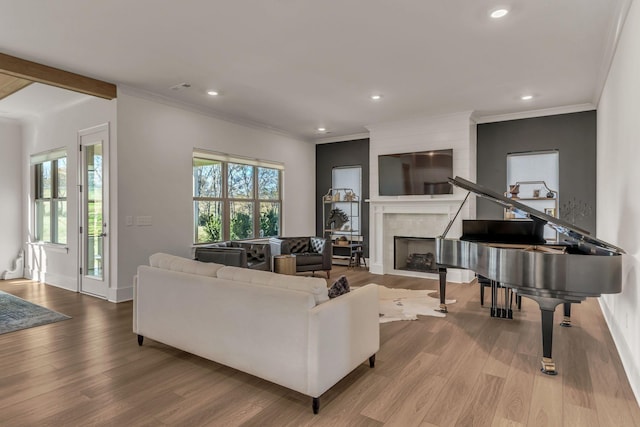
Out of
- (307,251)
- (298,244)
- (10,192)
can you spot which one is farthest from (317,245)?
(10,192)

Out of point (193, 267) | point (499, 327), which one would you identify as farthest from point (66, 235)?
point (499, 327)

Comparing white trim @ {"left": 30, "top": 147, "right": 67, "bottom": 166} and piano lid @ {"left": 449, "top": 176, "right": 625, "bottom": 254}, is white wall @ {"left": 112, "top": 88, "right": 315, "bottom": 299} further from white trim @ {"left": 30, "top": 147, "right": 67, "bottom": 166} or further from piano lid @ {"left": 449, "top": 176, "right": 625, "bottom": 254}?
piano lid @ {"left": 449, "top": 176, "right": 625, "bottom": 254}

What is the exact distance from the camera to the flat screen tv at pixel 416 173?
6.33 meters

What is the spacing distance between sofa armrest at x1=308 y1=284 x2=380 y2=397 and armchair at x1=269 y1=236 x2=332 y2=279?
3.43 m

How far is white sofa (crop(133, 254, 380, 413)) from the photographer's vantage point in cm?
229

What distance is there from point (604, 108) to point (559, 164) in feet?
4.83

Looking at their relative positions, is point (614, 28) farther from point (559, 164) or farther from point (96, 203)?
point (96, 203)

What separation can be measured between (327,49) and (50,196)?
17.9 ft

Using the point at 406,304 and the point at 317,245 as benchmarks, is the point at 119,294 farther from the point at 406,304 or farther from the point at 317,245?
the point at 406,304

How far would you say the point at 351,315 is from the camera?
8.41 ft

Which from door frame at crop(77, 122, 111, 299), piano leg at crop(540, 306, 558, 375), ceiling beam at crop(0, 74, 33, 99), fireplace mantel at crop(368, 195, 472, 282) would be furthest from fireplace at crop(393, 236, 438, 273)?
ceiling beam at crop(0, 74, 33, 99)

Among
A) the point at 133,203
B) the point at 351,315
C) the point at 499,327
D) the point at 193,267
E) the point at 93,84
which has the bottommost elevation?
the point at 499,327

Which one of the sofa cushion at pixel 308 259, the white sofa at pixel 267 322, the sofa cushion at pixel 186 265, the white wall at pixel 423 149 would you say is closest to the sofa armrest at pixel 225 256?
the sofa cushion at pixel 308 259

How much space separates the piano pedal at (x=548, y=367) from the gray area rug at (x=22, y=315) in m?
4.84
